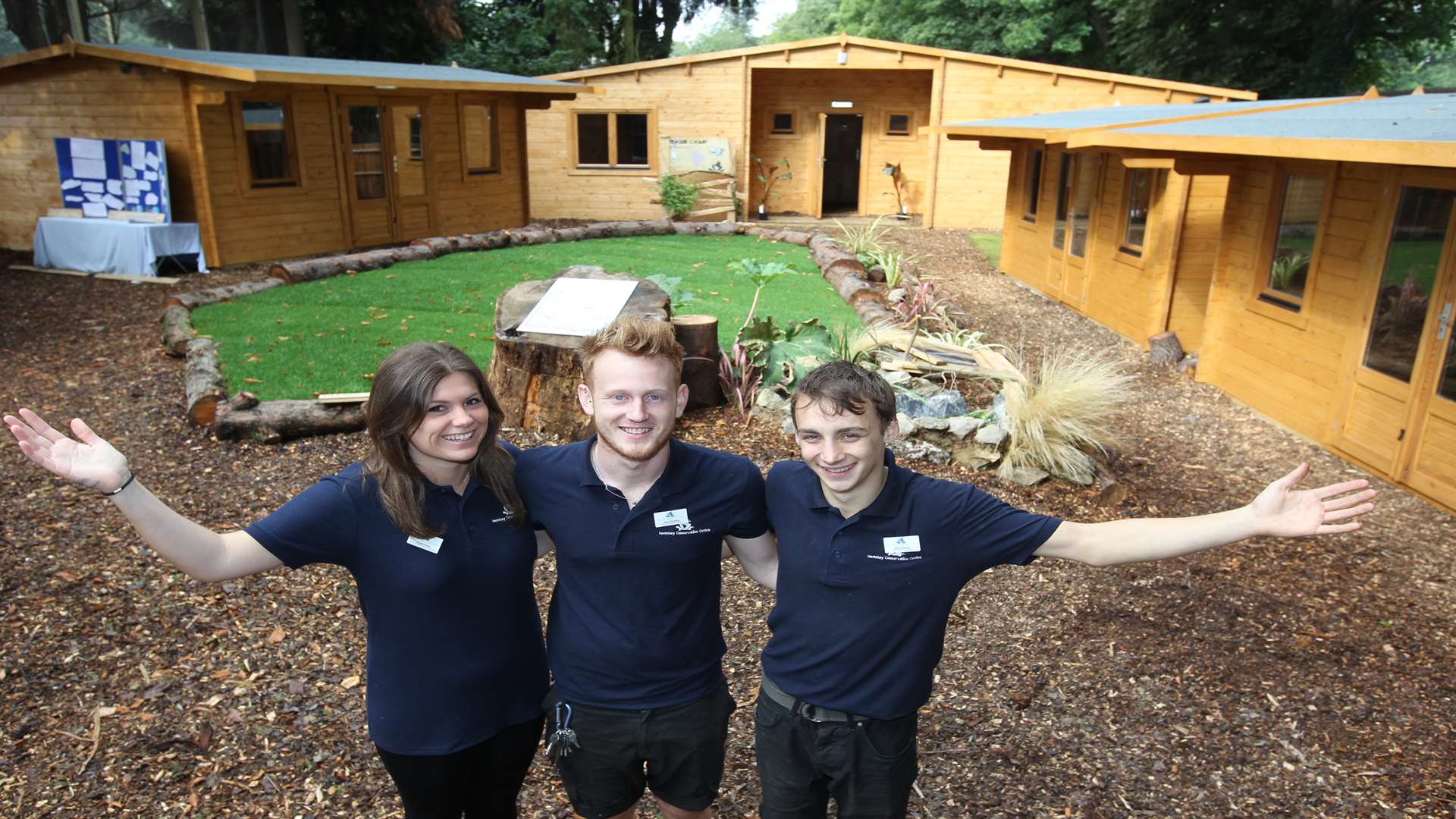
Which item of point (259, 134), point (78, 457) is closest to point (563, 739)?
point (78, 457)

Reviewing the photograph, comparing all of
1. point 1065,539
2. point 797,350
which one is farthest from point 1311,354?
point 1065,539

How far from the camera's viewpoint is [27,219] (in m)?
14.2

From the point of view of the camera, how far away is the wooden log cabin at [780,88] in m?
20.4

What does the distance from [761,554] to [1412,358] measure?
6.26 m

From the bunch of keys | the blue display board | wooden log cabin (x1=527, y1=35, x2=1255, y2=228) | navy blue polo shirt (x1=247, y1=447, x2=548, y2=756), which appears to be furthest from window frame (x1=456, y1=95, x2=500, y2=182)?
the bunch of keys

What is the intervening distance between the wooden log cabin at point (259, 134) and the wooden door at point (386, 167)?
2 centimetres

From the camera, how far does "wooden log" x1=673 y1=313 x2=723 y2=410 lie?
7.17 m

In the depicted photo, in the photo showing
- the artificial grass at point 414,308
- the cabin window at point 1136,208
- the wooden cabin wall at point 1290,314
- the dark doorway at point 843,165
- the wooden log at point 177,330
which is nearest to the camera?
the wooden cabin wall at point 1290,314

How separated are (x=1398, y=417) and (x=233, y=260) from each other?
1351 cm

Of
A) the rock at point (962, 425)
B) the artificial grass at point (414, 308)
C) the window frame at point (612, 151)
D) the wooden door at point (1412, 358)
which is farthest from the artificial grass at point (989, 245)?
the rock at point (962, 425)

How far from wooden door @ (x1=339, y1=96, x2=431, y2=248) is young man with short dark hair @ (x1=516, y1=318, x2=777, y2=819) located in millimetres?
14193

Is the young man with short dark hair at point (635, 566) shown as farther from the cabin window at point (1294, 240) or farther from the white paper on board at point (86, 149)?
the white paper on board at point (86, 149)

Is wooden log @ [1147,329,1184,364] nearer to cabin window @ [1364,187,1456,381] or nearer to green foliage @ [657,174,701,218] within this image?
cabin window @ [1364,187,1456,381]

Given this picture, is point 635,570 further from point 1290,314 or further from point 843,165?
point 843,165
